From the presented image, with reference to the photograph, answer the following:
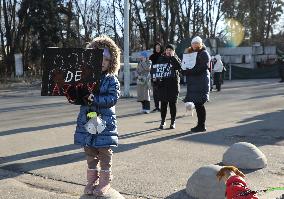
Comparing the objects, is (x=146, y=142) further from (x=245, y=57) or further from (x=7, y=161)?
(x=245, y=57)

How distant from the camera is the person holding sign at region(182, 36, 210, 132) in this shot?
10109 millimetres

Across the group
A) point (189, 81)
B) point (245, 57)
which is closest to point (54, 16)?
point (245, 57)

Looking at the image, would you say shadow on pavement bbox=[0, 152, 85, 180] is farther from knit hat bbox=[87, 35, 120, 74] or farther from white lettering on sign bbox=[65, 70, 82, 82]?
knit hat bbox=[87, 35, 120, 74]

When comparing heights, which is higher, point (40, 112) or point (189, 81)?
point (189, 81)

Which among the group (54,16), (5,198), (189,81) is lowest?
(5,198)

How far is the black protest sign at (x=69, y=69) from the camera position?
5203mm

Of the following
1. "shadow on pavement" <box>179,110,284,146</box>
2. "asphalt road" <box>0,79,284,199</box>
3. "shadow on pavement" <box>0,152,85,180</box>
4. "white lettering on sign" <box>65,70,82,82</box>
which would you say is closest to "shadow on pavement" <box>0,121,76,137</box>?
"asphalt road" <box>0,79,284,199</box>

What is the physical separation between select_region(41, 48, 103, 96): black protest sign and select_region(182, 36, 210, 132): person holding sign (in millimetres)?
5092

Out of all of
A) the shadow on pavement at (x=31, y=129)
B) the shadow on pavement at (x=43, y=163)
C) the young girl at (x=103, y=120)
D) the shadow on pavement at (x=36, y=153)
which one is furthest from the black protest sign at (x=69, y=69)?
the shadow on pavement at (x=31, y=129)

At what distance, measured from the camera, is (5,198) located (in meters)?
5.80

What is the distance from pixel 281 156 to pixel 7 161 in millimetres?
4233

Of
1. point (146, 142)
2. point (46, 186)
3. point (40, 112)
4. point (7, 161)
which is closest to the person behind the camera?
point (46, 186)

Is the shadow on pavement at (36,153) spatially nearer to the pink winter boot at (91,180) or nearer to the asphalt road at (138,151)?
the asphalt road at (138,151)

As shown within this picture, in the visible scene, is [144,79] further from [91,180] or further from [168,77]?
[91,180]
